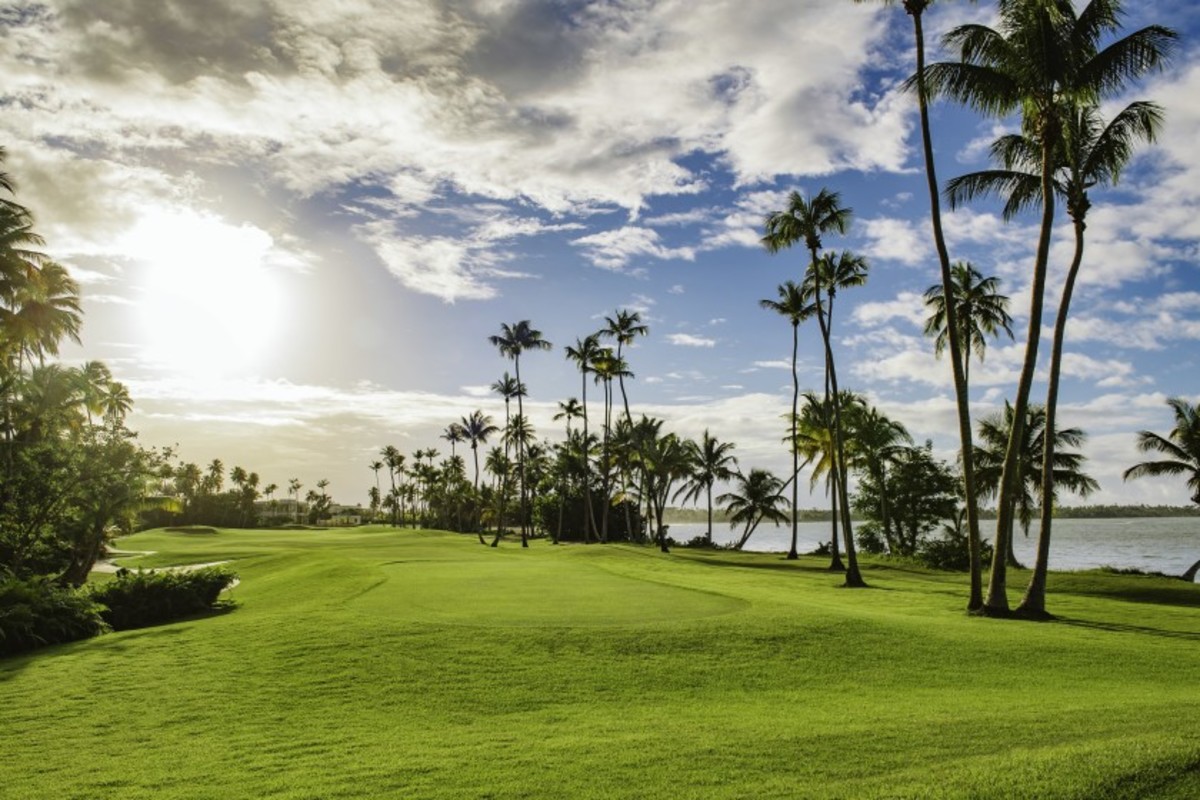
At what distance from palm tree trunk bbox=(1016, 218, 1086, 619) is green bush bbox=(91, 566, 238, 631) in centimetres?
2576

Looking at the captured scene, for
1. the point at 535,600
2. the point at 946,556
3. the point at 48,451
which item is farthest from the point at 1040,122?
the point at 48,451

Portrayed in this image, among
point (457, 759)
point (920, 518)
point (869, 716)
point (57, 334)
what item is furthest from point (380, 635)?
point (920, 518)

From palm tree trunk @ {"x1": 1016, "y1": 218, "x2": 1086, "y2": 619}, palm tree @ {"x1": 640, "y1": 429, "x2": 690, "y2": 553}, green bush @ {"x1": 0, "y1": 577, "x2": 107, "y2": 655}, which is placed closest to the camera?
green bush @ {"x1": 0, "y1": 577, "x2": 107, "y2": 655}

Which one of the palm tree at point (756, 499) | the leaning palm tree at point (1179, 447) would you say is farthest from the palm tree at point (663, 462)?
the leaning palm tree at point (1179, 447)

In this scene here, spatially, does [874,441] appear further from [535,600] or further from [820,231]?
[535,600]

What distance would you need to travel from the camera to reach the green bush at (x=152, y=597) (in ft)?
77.4

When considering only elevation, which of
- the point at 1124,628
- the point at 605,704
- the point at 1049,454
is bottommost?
the point at 1124,628

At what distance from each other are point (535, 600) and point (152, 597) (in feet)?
44.1

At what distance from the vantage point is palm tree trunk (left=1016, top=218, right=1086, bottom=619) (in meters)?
21.3

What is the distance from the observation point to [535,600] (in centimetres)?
2005

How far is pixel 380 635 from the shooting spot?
14930 millimetres

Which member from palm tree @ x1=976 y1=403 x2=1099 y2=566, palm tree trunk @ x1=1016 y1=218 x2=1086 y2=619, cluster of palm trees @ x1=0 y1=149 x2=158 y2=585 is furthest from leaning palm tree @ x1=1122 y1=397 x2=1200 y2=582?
cluster of palm trees @ x1=0 y1=149 x2=158 y2=585

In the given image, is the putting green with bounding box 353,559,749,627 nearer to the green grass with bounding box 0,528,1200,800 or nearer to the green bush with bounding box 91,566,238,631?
the green grass with bounding box 0,528,1200,800

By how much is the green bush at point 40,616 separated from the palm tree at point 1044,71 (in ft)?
81.5
